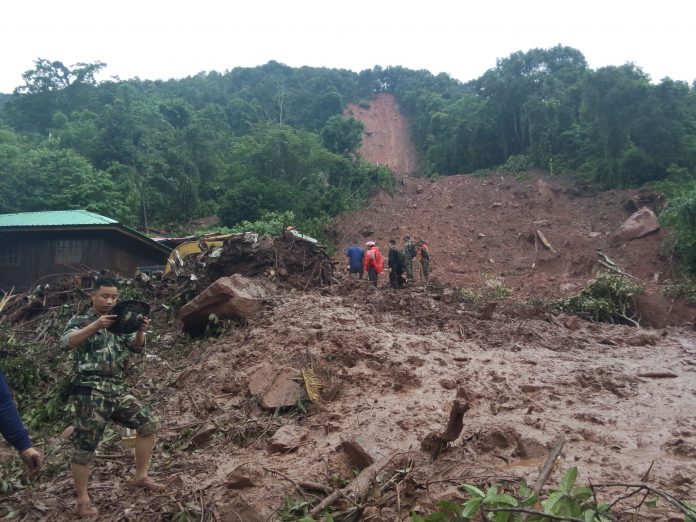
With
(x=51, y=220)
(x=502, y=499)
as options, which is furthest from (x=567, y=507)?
(x=51, y=220)

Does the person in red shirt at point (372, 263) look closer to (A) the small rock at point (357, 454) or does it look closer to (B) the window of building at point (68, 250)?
(A) the small rock at point (357, 454)

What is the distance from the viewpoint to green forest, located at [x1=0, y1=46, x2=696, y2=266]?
2209 cm

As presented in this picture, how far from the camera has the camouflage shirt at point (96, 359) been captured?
329 cm

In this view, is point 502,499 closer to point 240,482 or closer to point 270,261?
point 240,482

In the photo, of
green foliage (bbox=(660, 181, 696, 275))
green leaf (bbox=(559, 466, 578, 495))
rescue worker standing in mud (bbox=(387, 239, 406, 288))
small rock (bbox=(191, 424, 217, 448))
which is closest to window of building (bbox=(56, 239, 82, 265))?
rescue worker standing in mud (bbox=(387, 239, 406, 288))

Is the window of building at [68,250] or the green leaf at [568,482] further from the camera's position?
the window of building at [68,250]

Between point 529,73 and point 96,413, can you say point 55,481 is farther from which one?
point 529,73

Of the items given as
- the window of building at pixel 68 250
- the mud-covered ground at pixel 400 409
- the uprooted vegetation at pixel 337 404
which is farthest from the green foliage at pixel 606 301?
the window of building at pixel 68 250

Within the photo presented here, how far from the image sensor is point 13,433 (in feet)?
9.32

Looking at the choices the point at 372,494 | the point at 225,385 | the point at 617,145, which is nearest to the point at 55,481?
the point at 225,385

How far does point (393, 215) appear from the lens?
25.9 m

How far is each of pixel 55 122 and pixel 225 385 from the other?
110ft

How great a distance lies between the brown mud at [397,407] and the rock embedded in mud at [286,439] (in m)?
0.05

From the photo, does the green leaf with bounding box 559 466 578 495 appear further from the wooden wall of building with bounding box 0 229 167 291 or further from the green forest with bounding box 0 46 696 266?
the wooden wall of building with bounding box 0 229 167 291
